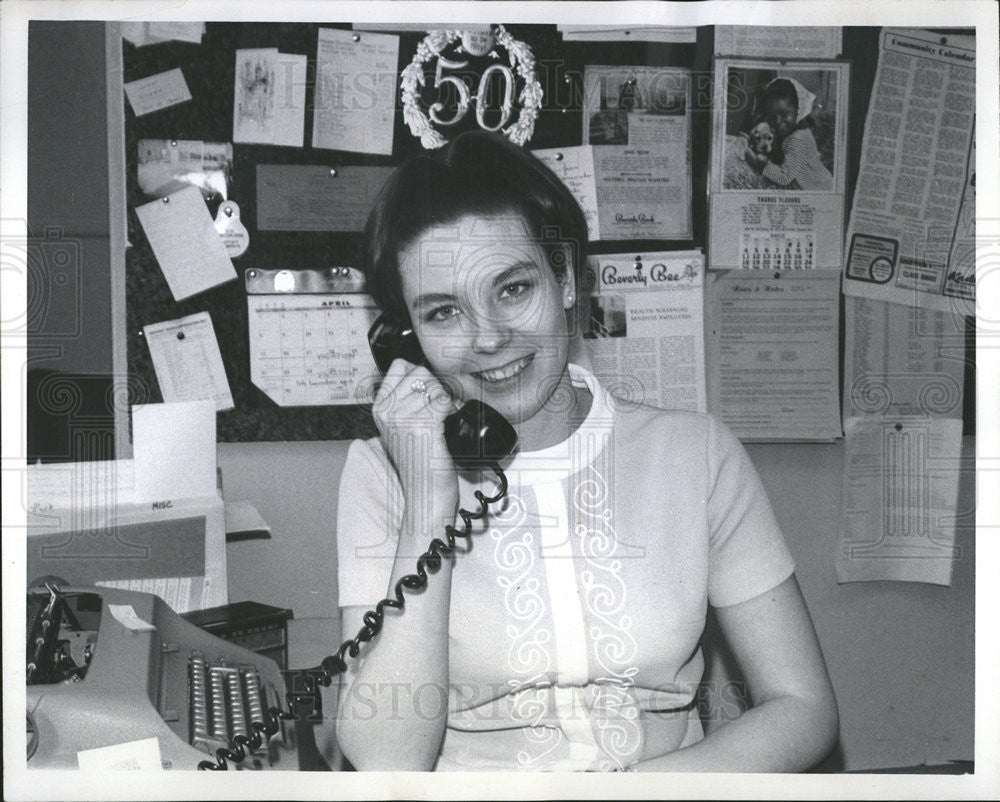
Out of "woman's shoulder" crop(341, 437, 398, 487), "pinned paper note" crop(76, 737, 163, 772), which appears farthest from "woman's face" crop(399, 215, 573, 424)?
"pinned paper note" crop(76, 737, 163, 772)

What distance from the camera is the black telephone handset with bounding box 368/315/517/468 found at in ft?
3.35

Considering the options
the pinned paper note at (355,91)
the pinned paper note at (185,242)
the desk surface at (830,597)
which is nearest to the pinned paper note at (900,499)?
the desk surface at (830,597)

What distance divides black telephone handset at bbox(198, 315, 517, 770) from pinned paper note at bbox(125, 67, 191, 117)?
318 mm

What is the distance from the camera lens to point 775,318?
3.48 feet

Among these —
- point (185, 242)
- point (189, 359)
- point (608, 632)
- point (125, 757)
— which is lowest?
point (125, 757)

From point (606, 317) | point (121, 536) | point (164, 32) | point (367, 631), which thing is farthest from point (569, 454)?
point (164, 32)

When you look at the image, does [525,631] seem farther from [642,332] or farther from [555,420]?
[642,332]

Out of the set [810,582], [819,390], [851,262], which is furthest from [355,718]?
[851,262]

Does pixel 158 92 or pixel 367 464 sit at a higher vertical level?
pixel 158 92

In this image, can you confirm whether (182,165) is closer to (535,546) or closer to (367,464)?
(367,464)

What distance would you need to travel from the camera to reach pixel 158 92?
1.04 m

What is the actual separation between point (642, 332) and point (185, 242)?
496mm

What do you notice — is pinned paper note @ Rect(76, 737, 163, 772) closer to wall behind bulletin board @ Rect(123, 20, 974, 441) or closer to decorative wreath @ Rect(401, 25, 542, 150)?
wall behind bulletin board @ Rect(123, 20, 974, 441)

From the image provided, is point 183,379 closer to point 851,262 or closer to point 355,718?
point 355,718
